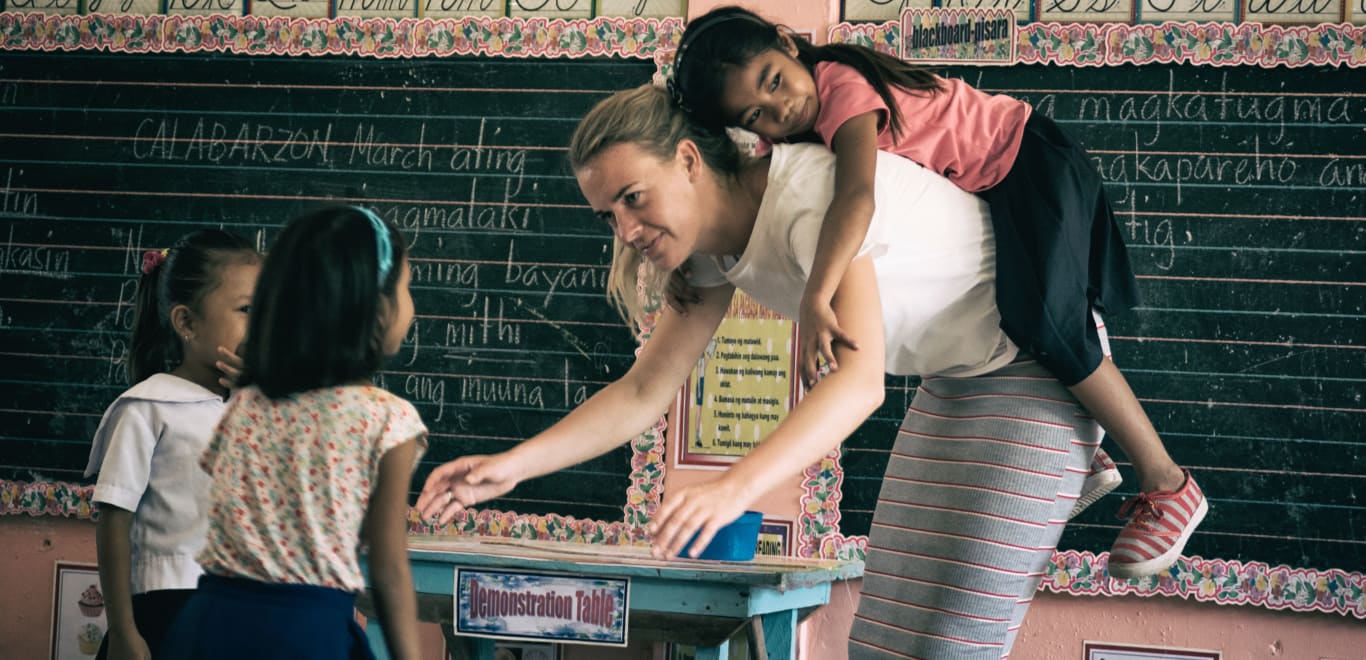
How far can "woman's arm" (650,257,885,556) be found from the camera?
1230 millimetres

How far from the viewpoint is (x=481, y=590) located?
2.57 metres

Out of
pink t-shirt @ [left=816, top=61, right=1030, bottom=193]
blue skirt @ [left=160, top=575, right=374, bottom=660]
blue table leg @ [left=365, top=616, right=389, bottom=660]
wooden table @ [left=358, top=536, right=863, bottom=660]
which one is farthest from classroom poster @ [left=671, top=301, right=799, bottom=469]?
blue skirt @ [left=160, top=575, right=374, bottom=660]

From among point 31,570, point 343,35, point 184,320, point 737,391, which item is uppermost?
point 343,35

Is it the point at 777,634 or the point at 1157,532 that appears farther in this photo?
the point at 777,634

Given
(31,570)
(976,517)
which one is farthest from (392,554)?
(31,570)

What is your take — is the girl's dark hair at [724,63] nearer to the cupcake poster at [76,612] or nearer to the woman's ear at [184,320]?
A: the woman's ear at [184,320]

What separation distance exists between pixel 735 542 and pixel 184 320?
119cm

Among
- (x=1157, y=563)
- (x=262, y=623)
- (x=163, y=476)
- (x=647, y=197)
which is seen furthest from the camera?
(x=163, y=476)

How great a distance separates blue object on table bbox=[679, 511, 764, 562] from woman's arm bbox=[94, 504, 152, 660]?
109cm

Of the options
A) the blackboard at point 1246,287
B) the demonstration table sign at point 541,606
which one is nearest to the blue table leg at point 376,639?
the demonstration table sign at point 541,606

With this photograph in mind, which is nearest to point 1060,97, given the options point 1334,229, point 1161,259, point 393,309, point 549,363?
point 1161,259

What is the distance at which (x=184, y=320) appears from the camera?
2469mm

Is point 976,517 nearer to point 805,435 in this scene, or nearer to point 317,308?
point 805,435

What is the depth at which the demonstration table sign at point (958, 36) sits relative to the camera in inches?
123
